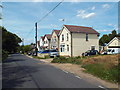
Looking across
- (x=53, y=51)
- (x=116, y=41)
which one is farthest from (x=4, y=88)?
(x=116, y=41)

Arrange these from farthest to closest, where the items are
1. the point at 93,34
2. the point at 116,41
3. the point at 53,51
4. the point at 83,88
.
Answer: the point at 116,41 < the point at 93,34 < the point at 53,51 < the point at 83,88

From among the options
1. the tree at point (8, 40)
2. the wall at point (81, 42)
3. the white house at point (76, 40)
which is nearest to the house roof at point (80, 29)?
the white house at point (76, 40)

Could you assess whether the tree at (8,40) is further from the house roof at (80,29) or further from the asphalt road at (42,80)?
the asphalt road at (42,80)

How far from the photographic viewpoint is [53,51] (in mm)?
33875

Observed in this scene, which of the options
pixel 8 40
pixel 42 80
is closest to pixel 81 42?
pixel 42 80

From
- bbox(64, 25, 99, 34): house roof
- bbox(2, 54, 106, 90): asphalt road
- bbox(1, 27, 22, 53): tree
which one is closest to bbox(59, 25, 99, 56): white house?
bbox(64, 25, 99, 34): house roof

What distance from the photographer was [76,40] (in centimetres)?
3406

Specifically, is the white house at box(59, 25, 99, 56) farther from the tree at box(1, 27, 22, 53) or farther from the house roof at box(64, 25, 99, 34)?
the tree at box(1, 27, 22, 53)

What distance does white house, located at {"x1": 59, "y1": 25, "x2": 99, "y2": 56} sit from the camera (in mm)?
33656

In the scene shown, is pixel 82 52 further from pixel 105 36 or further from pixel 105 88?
pixel 105 36

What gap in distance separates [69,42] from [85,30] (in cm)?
578

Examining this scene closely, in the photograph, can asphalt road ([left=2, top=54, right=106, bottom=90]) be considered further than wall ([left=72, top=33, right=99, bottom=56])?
No

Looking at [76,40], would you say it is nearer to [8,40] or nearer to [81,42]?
[81,42]

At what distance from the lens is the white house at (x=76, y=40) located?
3366 centimetres
